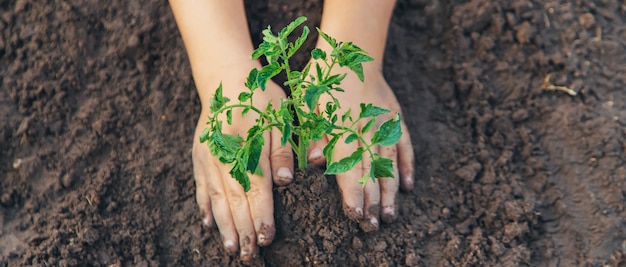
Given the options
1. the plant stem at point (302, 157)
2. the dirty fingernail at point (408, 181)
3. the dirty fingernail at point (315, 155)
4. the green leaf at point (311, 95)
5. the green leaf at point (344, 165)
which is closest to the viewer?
the green leaf at point (311, 95)

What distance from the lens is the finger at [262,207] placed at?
219cm

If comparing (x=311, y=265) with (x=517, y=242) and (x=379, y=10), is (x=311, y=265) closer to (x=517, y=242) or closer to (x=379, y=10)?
(x=517, y=242)

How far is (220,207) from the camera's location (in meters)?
2.29

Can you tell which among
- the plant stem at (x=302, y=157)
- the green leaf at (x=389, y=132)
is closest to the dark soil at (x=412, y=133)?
the plant stem at (x=302, y=157)

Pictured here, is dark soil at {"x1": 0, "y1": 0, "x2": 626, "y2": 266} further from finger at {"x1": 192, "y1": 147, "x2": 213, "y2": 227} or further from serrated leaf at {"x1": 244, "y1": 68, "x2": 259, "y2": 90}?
serrated leaf at {"x1": 244, "y1": 68, "x2": 259, "y2": 90}

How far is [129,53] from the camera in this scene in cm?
261

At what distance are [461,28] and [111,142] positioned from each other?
128cm

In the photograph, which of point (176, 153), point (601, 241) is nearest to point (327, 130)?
point (176, 153)

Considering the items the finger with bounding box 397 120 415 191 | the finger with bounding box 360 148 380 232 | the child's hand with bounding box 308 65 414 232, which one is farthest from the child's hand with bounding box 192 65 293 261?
the finger with bounding box 397 120 415 191

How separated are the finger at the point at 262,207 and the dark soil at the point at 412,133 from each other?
1.5 inches

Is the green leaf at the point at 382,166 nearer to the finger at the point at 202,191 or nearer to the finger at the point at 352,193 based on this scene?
the finger at the point at 352,193

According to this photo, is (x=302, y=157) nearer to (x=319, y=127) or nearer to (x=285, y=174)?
(x=285, y=174)

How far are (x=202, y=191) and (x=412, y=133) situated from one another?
28.8 inches

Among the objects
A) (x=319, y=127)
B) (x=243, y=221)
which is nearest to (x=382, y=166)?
(x=319, y=127)
